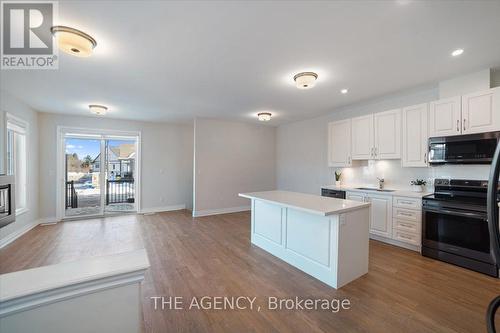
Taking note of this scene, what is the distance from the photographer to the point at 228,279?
2715 mm

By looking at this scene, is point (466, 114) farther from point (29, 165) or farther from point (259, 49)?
point (29, 165)

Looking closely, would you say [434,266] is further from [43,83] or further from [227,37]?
[43,83]

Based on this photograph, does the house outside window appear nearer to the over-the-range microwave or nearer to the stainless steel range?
the stainless steel range

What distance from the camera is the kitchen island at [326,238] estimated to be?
2.53 meters

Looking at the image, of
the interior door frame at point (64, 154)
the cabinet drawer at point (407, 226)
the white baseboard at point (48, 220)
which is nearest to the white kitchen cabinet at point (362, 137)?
the cabinet drawer at point (407, 226)

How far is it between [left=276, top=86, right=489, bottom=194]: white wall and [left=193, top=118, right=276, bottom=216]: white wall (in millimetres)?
547

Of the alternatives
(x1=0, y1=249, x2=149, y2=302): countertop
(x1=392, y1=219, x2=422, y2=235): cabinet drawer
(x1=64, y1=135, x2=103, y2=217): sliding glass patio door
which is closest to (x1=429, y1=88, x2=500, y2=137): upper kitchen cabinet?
(x1=392, y1=219, x2=422, y2=235): cabinet drawer

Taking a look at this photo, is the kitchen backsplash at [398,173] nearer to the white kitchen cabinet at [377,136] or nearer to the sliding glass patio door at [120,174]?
the white kitchen cabinet at [377,136]

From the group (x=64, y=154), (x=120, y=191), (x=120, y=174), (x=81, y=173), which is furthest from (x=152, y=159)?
(x=64, y=154)

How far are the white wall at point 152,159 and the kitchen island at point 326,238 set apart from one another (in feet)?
14.6

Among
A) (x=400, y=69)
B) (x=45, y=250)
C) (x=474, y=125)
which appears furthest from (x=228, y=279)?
(x=474, y=125)

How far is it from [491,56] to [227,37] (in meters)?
3.14

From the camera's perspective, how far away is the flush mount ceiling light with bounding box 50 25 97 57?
2.06 metres

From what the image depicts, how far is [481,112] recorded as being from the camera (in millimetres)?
3027
